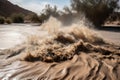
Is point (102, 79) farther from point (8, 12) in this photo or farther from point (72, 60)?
point (8, 12)

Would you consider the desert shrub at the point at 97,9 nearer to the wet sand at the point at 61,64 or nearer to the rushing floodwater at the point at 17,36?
the rushing floodwater at the point at 17,36

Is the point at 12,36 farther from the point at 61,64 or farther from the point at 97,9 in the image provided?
the point at 97,9

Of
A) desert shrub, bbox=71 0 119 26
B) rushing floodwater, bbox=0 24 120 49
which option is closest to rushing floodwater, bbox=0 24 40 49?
rushing floodwater, bbox=0 24 120 49

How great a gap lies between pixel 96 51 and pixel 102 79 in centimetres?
471

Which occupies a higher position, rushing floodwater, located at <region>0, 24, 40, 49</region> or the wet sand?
the wet sand

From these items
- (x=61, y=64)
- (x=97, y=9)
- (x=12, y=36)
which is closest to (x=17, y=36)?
(x=12, y=36)

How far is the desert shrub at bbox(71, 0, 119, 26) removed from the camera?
40.0 metres

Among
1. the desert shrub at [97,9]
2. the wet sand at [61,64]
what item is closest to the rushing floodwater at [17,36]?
the wet sand at [61,64]

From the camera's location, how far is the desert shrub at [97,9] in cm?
4003

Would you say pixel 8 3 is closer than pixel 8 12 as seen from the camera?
No

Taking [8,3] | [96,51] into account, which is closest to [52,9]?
[96,51]

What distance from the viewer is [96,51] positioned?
1205cm

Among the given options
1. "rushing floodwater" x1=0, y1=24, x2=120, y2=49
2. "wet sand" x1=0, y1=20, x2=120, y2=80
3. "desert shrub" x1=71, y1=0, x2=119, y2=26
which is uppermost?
"desert shrub" x1=71, y1=0, x2=119, y2=26

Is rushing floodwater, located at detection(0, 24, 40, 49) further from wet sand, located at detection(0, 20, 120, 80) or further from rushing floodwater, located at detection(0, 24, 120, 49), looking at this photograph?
wet sand, located at detection(0, 20, 120, 80)
